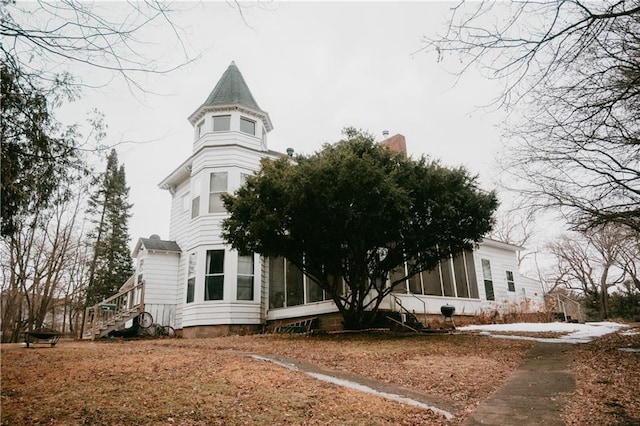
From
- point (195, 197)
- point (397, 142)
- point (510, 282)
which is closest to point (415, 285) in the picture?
point (397, 142)

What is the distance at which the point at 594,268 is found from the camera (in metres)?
37.0

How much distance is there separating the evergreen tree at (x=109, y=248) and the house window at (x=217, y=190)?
19.5 meters

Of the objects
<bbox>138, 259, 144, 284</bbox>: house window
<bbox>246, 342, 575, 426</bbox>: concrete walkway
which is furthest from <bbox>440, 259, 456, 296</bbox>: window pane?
<bbox>138, 259, 144, 284</bbox>: house window

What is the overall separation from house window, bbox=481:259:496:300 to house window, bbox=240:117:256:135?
1431cm

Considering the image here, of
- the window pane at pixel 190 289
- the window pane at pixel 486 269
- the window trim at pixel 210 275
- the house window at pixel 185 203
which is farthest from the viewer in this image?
the window pane at pixel 486 269

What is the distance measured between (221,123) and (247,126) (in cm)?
128

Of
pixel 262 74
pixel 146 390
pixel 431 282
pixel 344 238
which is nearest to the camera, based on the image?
pixel 262 74

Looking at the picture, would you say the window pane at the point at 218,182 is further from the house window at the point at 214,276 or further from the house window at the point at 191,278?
the house window at the point at 191,278

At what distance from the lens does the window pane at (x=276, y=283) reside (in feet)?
57.2

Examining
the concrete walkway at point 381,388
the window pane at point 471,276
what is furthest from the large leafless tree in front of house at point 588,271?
the concrete walkway at point 381,388

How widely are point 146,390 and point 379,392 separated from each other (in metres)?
3.54

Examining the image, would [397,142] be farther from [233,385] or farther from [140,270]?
[233,385]

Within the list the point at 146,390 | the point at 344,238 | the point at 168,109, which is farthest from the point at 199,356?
the point at 168,109

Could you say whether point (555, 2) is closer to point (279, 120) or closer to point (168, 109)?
point (168, 109)
